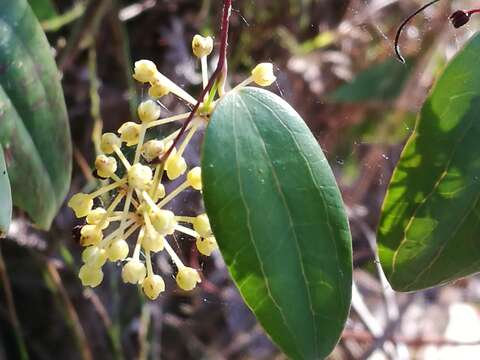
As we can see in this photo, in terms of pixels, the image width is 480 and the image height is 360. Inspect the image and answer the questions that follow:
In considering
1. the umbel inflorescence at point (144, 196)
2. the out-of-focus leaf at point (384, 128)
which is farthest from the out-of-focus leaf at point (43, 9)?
the out-of-focus leaf at point (384, 128)

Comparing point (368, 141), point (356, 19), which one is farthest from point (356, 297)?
point (356, 19)

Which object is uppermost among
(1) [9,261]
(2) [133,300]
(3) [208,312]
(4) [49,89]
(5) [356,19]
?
(4) [49,89]

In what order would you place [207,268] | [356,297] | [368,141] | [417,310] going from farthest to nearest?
1. [417,310]
2. [368,141]
3. [207,268]
4. [356,297]

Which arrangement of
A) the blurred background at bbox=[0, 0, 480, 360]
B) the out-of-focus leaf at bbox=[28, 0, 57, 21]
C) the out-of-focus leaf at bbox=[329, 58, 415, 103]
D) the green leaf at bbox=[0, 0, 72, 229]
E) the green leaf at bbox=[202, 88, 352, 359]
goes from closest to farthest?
the green leaf at bbox=[202, 88, 352, 359], the green leaf at bbox=[0, 0, 72, 229], the out-of-focus leaf at bbox=[28, 0, 57, 21], the blurred background at bbox=[0, 0, 480, 360], the out-of-focus leaf at bbox=[329, 58, 415, 103]

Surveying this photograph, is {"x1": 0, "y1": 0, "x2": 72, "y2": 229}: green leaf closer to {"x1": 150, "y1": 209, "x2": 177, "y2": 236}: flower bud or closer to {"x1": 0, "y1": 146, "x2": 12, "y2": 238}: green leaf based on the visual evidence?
{"x1": 0, "y1": 146, "x2": 12, "y2": 238}: green leaf

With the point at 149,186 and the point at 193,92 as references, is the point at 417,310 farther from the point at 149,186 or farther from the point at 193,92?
the point at 149,186

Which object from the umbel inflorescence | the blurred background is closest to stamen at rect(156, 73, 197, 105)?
the umbel inflorescence
